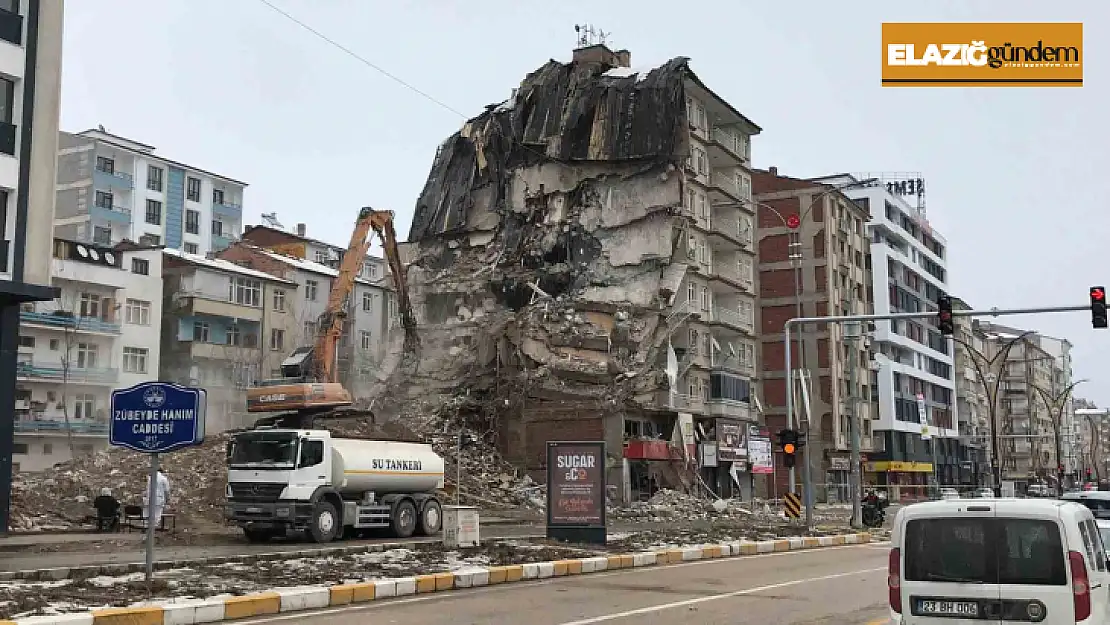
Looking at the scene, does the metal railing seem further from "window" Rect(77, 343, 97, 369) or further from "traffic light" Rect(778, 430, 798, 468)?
"traffic light" Rect(778, 430, 798, 468)

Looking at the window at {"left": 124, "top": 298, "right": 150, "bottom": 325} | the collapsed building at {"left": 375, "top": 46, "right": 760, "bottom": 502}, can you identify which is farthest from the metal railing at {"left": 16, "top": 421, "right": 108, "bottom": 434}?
the collapsed building at {"left": 375, "top": 46, "right": 760, "bottom": 502}

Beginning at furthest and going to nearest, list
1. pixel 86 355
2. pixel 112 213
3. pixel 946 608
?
1. pixel 112 213
2. pixel 86 355
3. pixel 946 608

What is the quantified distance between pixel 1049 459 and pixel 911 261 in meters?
65.9

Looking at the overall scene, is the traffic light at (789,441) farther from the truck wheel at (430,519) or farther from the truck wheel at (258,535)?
the truck wheel at (258,535)

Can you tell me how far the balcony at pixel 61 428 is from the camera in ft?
177

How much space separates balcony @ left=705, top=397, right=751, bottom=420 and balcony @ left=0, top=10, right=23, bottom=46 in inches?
1561

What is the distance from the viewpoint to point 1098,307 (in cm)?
2461

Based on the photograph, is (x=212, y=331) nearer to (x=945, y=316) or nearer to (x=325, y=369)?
(x=325, y=369)

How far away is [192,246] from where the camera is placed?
8138cm

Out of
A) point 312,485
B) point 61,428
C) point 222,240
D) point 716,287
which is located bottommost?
point 312,485

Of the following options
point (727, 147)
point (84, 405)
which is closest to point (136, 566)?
point (84, 405)

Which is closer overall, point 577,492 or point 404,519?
point 577,492

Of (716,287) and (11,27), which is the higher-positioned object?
(11,27)

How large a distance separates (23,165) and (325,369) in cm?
1347
